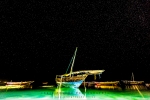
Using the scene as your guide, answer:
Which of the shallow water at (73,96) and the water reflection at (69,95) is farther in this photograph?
the shallow water at (73,96)

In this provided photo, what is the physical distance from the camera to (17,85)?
24.7 metres

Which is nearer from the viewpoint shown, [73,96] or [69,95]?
[73,96]

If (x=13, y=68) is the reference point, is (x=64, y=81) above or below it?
Answer: below

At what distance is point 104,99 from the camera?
15.2m

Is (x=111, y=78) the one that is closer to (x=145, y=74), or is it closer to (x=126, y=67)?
(x=126, y=67)

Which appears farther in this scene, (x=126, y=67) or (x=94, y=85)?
(x=126, y=67)

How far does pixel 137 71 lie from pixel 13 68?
53.8ft

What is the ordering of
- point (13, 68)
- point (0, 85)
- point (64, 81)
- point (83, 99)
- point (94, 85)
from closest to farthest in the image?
point (83, 99) < point (64, 81) < point (0, 85) < point (94, 85) < point (13, 68)

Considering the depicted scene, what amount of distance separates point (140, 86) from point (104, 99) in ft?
35.3

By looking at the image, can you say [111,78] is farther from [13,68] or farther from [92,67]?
[13,68]

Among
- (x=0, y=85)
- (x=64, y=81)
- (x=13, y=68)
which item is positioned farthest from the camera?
(x=13, y=68)

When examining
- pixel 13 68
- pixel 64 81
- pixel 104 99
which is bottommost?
pixel 104 99

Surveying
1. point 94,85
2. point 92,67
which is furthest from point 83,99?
point 92,67

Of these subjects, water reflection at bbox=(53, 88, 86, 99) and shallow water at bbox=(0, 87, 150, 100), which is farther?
shallow water at bbox=(0, 87, 150, 100)
